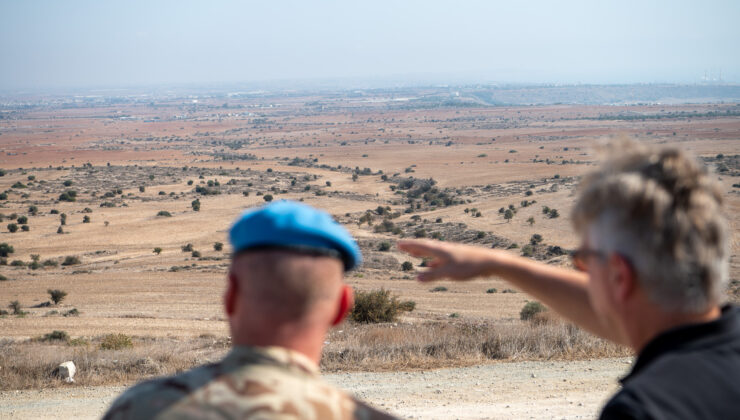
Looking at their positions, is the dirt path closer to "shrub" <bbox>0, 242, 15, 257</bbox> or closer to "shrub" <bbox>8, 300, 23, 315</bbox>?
"shrub" <bbox>8, 300, 23, 315</bbox>

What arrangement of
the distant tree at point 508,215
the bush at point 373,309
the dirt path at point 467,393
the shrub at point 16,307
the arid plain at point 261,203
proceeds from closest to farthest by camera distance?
the dirt path at point 467,393
the arid plain at point 261,203
the bush at point 373,309
the shrub at point 16,307
the distant tree at point 508,215

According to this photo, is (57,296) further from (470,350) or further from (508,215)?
(508,215)

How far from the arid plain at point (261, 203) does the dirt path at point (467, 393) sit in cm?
42

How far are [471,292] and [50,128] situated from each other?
157 metres

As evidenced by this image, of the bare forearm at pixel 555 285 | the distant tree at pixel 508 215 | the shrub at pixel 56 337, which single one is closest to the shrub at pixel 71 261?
the shrub at pixel 56 337

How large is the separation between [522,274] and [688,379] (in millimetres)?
809

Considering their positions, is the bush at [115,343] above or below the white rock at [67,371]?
below

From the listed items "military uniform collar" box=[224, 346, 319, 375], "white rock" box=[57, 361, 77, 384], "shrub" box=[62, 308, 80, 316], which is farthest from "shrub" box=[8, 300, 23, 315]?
"military uniform collar" box=[224, 346, 319, 375]

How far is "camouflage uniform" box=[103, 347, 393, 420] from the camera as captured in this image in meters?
1.38

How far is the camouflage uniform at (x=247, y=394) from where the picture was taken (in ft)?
4.51

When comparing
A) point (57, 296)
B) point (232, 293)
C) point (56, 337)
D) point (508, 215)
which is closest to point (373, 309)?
point (56, 337)

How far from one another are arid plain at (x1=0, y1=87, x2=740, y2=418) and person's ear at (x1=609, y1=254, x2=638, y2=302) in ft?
1.32

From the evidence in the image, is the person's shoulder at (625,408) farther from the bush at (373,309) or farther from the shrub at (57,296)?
the shrub at (57,296)

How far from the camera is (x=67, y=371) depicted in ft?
28.1
